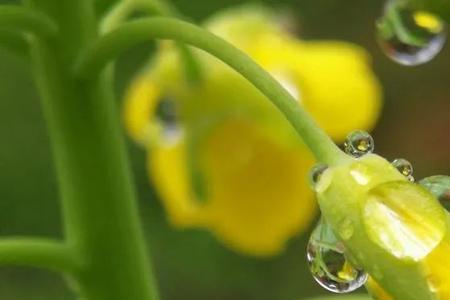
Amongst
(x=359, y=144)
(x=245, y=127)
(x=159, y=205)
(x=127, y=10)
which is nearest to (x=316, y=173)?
(x=359, y=144)

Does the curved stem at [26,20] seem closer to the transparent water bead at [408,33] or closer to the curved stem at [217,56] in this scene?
the curved stem at [217,56]

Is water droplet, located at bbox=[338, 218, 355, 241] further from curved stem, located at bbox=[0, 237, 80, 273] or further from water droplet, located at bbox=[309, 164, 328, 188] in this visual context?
curved stem, located at bbox=[0, 237, 80, 273]

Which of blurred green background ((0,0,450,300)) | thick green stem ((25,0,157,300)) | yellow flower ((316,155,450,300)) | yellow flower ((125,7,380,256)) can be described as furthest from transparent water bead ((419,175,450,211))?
blurred green background ((0,0,450,300))

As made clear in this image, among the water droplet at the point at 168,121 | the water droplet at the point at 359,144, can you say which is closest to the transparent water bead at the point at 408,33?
the water droplet at the point at 359,144

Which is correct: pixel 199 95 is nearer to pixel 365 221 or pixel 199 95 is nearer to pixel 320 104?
pixel 320 104

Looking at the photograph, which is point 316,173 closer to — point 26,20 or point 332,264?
point 332,264

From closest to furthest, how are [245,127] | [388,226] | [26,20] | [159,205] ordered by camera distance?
[388,226], [26,20], [245,127], [159,205]
